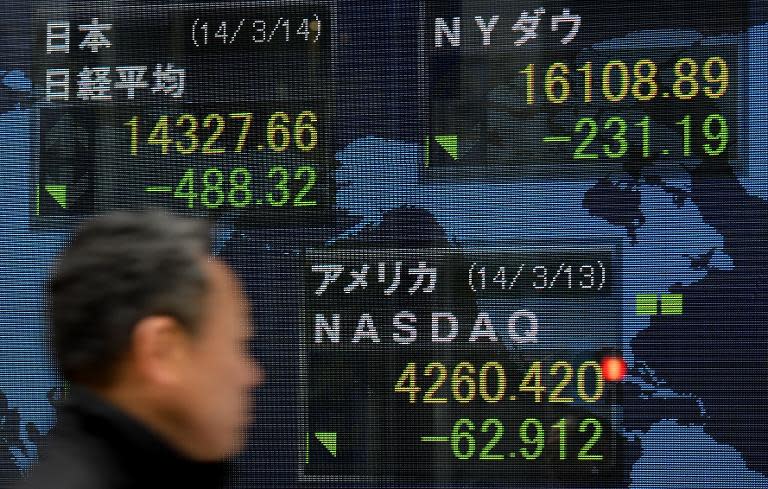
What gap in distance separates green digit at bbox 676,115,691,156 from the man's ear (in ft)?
6.17

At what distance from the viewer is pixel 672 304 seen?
2.57m

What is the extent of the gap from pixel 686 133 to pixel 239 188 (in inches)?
45.9

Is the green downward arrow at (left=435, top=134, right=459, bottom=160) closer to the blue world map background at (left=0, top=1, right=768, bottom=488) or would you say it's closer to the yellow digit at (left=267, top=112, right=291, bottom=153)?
the blue world map background at (left=0, top=1, right=768, bottom=488)

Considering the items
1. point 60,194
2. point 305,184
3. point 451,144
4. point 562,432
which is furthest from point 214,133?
point 562,432

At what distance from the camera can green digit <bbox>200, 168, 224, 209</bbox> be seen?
2746 mm

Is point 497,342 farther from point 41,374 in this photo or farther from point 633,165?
point 41,374

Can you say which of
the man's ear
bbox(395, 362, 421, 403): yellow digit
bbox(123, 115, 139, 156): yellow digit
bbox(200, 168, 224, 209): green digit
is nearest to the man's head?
the man's ear

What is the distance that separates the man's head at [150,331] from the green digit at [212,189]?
1733mm

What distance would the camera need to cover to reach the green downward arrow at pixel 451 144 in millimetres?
2656

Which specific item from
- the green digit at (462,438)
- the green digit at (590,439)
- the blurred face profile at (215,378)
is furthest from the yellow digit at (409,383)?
the blurred face profile at (215,378)

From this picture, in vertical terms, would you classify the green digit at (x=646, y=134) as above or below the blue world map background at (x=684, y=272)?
above

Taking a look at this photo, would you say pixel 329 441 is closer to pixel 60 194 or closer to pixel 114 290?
pixel 60 194

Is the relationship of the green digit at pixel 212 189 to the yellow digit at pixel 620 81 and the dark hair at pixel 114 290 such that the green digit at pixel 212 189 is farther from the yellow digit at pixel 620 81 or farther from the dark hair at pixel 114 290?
the dark hair at pixel 114 290

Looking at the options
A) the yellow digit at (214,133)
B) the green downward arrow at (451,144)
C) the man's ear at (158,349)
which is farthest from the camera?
the yellow digit at (214,133)
